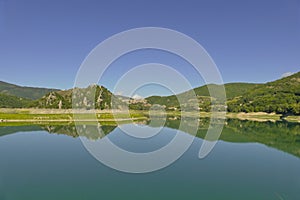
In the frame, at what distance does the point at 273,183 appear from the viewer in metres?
12.4

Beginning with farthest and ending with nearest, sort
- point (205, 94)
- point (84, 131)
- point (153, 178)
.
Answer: point (205, 94) → point (84, 131) → point (153, 178)

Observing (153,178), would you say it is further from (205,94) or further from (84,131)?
(205,94)

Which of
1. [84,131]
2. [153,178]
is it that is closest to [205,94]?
[84,131]

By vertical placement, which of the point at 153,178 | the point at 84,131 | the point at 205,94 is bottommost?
the point at 153,178

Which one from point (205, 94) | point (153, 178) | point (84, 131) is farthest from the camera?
point (205, 94)

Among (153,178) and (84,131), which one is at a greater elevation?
(84,131)

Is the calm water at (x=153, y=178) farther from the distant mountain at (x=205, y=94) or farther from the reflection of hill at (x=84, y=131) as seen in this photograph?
the distant mountain at (x=205, y=94)

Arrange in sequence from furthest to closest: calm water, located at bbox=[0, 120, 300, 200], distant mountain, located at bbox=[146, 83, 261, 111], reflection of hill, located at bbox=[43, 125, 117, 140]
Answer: distant mountain, located at bbox=[146, 83, 261, 111]
reflection of hill, located at bbox=[43, 125, 117, 140]
calm water, located at bbox=[0, 120, 300, 200]

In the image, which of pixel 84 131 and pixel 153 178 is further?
pixel 84 131

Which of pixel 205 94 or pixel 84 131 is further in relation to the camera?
pixel 205 94

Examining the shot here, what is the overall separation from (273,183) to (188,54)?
22.4 feet

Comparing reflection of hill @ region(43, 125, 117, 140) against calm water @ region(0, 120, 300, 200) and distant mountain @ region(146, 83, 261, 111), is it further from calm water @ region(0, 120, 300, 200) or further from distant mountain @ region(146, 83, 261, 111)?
distant mountain @ region(146, 83, 261, 111)

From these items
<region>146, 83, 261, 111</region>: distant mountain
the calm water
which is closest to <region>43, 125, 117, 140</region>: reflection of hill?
the calm water

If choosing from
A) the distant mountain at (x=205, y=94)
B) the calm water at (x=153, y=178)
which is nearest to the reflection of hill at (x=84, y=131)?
the calm water at (x=153, y=178)
